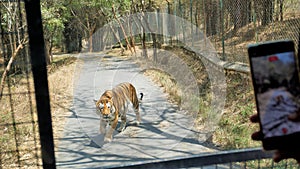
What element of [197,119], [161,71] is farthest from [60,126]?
[161,71]

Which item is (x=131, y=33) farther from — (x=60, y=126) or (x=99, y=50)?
(x=60, y=126)

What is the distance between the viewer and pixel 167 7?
7.34 meters

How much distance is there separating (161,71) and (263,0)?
2504 millimetres

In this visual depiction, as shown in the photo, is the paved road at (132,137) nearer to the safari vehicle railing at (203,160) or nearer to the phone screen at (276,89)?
the safari vehicle railing at (203,160)

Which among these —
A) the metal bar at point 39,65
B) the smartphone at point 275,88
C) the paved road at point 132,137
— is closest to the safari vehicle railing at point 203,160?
the metal bar at point 39,65

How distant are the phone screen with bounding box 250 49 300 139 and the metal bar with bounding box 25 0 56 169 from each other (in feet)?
1.56

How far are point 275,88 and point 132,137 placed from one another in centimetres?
317

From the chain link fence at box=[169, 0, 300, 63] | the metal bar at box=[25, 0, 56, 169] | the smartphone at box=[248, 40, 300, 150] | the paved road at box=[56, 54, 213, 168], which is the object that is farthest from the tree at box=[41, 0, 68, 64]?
the smartphone at box=[248, 40, 300, 150]

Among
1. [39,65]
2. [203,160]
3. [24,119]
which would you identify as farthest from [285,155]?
[24,119]

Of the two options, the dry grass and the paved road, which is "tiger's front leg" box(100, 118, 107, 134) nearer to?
the paved road

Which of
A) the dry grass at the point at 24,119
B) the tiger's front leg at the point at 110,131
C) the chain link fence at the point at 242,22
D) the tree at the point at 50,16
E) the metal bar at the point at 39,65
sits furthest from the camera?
the tree at the point at 50,16

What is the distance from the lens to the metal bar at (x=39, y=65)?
80cm

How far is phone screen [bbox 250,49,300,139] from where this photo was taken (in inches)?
19.9

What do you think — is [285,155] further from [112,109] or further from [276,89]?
[112,109]
